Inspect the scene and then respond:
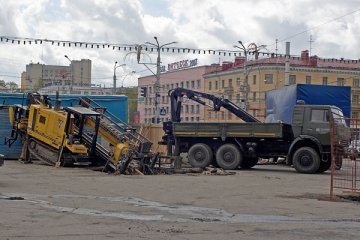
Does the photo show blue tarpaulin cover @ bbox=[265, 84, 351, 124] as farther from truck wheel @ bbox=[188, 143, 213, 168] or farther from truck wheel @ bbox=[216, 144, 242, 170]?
truck wheel @ bbox=[188, 143, 213, 168]

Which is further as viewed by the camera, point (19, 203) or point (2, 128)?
point (2, 128)

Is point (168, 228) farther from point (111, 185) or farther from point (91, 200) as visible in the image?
point (111, 185)

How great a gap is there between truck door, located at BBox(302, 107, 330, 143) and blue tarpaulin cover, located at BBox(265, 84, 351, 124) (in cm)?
293

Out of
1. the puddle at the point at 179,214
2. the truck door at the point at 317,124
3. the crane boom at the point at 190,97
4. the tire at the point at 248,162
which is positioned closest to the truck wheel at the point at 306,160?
the truck door at the point at 317,124

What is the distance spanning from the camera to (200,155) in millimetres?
25766

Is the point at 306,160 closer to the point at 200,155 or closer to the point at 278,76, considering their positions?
the point at 200,155

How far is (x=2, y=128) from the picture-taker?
27500mm

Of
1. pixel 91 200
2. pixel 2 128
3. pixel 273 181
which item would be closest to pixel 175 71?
pixel 2 128

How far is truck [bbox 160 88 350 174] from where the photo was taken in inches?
925

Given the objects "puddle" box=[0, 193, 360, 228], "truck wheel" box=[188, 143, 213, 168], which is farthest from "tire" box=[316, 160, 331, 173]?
"puddle" box=[0, 193, 360, 228]

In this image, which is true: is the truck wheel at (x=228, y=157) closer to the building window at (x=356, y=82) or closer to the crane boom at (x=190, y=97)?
the crane boom at (x=190, y=97)

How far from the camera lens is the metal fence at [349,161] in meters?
15.2

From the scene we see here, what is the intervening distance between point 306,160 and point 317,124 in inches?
59.4

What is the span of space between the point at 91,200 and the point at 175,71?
8351 centimetres
